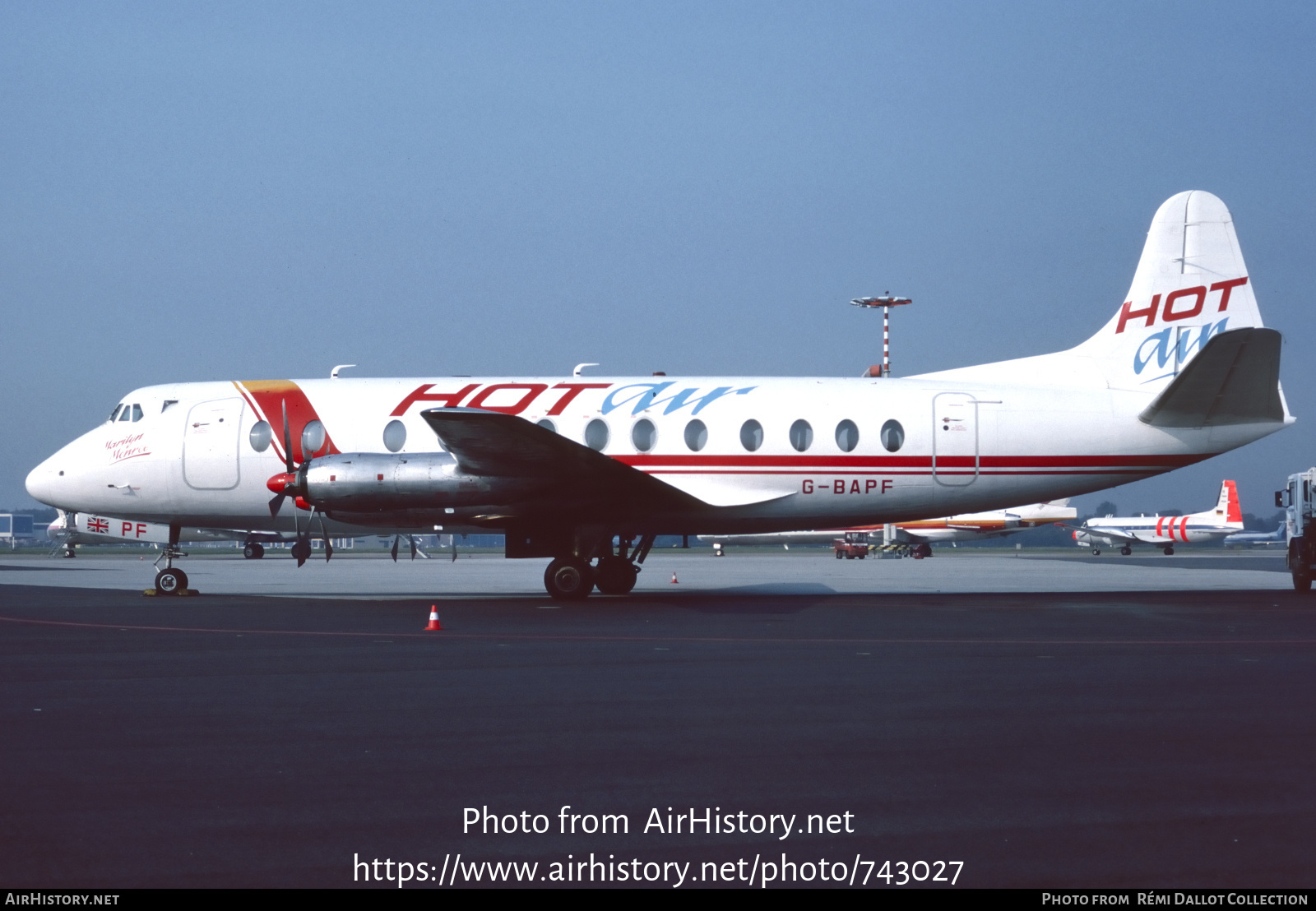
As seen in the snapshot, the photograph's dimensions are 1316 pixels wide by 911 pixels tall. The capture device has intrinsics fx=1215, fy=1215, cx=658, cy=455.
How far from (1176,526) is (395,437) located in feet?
244

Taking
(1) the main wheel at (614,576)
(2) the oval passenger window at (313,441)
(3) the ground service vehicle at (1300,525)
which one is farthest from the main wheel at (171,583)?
(3) the ground service vehicle at (1300,525)

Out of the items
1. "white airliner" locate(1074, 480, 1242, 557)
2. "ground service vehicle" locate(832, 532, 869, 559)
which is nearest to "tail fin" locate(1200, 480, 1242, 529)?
"white airliner" locate(1074, 480, 1242, 557)

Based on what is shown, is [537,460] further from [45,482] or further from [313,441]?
[45,482]

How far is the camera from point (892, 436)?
888 inches

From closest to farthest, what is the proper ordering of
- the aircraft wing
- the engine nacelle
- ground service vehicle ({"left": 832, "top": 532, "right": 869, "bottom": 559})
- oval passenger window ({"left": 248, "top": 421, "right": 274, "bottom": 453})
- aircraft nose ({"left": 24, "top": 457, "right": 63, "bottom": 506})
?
the aircraft wing → the engine nacelle → oval passenger window ({"left": 248, "top": 421, "right": 274, "bottom": 453}) → aircraft nose ({"left": 24, "top": 457, "right": 63, "bottom": 506}) → ground service vehicle ({"left": 832, "top": 532, "right": 869, "bottom": 559})

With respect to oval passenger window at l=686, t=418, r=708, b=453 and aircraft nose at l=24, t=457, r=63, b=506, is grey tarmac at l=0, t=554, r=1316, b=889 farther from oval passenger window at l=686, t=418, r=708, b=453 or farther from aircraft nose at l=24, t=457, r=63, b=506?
aircraft nose at l=24, t=457, r=63, b=506

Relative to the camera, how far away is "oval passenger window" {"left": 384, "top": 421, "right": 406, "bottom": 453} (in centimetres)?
2289

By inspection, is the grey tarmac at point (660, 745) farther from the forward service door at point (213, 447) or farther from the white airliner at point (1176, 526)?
the white airliner at point (1176, 526)

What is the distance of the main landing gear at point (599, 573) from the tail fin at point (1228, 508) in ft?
225

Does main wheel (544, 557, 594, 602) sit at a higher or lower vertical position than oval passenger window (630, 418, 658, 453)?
lower

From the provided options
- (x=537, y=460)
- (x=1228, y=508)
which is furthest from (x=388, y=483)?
(x=1228, y=508)

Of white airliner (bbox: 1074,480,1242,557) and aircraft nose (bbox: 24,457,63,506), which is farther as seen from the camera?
white airliner (bbox: 1074,480,1242,557)

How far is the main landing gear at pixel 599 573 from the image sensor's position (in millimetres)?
22031

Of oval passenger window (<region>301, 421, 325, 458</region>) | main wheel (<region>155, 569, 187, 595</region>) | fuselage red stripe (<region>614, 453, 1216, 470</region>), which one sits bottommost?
main wheel (<region>155, 569, 187, 595</region>)
